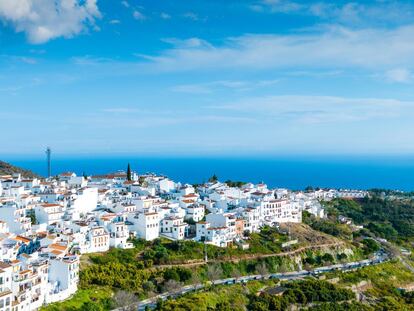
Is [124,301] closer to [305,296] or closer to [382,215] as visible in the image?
[305,296]

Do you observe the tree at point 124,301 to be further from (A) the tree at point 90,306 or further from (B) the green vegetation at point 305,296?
(B) the green vegetation at point 305,296

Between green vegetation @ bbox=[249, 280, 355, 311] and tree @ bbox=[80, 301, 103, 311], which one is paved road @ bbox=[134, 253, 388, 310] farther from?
green vegetation @ bbox=[249, 280, 355, 311]

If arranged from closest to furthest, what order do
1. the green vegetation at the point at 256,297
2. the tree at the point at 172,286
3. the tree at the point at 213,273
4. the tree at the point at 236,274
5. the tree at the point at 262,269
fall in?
the green vegetation at the point at 256,297 < the tree at the point at 172,286 < the tree at the point at 213,273 < the tree at the point at 236,274 < the tree at the point at 262,269

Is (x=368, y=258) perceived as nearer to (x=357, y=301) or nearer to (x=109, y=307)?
(x=357, y=301)

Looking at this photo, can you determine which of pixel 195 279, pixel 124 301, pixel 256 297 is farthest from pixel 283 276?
pixel 124 301

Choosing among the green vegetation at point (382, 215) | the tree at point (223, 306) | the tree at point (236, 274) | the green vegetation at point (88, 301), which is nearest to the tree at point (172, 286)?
the tree at point (223, 306)
